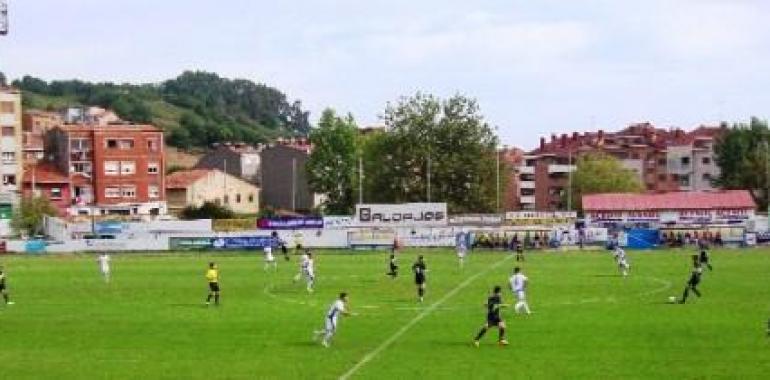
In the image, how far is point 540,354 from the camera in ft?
104

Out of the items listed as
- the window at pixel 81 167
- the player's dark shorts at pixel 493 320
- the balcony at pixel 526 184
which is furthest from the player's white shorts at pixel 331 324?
the balcony at pixel 526 184

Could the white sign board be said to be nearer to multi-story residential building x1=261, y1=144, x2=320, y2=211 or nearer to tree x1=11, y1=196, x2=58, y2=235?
tree x1=11, y1=196, x2=58, y2=235

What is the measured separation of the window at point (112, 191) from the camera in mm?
144500

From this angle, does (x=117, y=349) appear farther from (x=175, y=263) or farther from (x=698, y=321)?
(x=175, y=263)

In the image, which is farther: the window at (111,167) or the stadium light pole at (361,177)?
the window at (111,167)

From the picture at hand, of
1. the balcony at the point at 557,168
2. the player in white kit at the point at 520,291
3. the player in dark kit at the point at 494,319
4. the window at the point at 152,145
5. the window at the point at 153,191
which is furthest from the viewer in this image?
the balcony at the point at 557,168

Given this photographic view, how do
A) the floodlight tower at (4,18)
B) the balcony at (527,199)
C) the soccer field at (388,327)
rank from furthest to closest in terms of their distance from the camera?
the balcony at (527,199) < the floodlight tower at (4,18) < the soccer field at (388,327)

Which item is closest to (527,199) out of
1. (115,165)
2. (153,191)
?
(153,191)

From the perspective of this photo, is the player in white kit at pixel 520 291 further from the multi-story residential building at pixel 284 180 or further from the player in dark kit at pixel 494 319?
the multi-story residential building at pixel 284 180

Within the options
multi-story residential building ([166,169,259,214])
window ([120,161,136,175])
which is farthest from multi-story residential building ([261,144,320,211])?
window ([120,161,136,175])

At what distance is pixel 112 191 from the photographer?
144750 millimetres

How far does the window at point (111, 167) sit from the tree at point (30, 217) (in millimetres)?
19621

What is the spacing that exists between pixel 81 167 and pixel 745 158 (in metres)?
82.9

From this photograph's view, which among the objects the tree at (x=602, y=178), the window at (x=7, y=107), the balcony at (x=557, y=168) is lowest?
the tree at (x=602, y=178)
